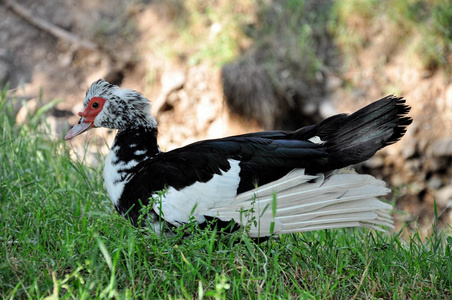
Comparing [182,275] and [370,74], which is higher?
[370,74]

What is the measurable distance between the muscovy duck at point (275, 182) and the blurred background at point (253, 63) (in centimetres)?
345

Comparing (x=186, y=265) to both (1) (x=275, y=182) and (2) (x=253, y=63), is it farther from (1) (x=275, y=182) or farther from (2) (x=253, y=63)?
(2) (x=253, y=63)

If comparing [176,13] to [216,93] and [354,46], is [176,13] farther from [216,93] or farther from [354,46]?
[354,46]

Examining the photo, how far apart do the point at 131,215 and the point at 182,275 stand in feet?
1.78

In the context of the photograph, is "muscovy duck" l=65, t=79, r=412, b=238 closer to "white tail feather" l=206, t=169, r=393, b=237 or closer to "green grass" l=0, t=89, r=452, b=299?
"white tail feather" l=206, t=169, r=393, b=237

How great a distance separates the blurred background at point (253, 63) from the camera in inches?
244

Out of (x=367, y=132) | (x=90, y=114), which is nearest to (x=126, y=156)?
(x=90, y=114)

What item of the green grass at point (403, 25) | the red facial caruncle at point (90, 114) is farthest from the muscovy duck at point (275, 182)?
the green grass at point (403, 25)

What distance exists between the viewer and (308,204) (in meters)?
2.49

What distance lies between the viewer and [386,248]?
268cm

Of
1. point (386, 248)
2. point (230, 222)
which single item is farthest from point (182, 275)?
point (386, 248)

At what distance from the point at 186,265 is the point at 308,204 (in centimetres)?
61

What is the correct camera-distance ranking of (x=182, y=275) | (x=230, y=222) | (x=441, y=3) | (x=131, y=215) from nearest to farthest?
1. (x=182, y=275)
2. (x=230, y=222)
3. (x=131, y=215)
4. (x=441, y=3)

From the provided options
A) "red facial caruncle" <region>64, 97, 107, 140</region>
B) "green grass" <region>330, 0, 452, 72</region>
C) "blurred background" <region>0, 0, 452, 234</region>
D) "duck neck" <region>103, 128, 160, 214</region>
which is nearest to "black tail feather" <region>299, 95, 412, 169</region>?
"duck neck" <region>103, 128, 160, 214</region>
